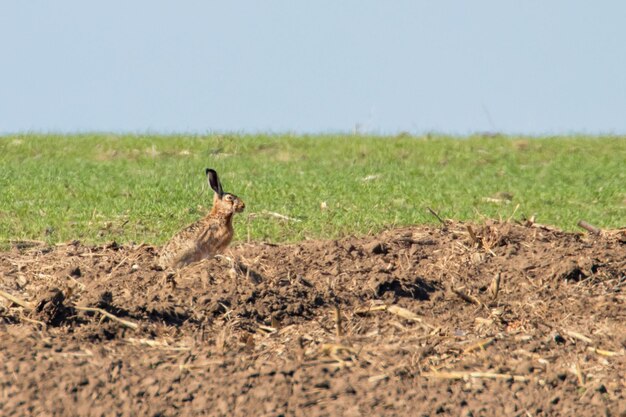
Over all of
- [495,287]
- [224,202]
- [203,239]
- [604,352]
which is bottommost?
[604,352]

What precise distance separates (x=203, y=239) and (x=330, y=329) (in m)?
1.65

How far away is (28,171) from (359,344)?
10.8 metres

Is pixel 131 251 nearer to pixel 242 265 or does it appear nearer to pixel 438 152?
pixel 242 265

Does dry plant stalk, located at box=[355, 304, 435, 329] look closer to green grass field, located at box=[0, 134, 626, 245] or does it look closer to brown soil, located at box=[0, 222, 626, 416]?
brown soil, located at box=[0, 222, 626, 416]

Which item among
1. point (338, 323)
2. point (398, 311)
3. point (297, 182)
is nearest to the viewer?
point (338, 323)

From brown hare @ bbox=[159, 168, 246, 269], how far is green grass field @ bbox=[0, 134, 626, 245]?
231 cm

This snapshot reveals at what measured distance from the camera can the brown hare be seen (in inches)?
350

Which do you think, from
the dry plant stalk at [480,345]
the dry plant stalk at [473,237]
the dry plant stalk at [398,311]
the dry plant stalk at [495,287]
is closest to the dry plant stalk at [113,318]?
the dry plant stalk at [398,311]

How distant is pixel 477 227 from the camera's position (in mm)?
10297

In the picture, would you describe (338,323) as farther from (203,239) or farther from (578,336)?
(203,239)

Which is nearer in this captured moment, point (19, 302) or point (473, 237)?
point (19, 302)

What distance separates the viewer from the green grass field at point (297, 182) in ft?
41.7

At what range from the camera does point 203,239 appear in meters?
8.98

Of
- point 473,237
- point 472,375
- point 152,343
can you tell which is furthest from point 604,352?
point 152,343
